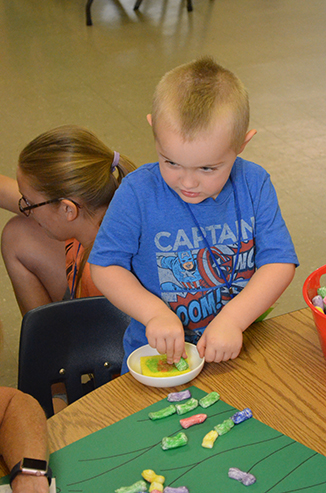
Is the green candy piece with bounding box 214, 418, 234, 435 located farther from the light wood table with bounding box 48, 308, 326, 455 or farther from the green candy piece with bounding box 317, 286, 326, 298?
the green candy piece with bounding box 317, 286, 326, 298

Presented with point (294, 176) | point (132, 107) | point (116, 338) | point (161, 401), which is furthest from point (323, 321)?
point (132, 107)

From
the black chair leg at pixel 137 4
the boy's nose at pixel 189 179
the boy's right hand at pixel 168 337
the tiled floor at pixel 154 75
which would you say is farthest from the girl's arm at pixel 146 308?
the black chair leg at pixel 137 4

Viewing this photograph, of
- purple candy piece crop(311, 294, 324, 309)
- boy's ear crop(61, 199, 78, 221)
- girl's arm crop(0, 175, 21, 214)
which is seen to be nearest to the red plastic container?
purple candy piece crop(311, 294, 324, 309)

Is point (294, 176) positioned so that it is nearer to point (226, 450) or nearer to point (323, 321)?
point (323, 321)

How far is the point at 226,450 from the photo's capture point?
2.74 ft

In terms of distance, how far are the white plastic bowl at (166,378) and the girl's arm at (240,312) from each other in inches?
1.1

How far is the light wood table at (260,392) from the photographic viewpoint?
89 centimetres

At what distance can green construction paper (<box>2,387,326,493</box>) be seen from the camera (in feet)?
2.58

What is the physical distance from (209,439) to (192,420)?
0.05 metres

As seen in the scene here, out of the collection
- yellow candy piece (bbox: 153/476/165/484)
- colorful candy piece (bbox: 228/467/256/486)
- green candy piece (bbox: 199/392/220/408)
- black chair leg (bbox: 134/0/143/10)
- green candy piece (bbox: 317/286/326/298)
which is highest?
green candy piece (bbox: 317/286/326/298)

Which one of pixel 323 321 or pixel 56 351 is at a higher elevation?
pixel 323 321

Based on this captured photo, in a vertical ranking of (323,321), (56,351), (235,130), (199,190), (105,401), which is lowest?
(56,351)

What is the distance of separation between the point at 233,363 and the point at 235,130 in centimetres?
41

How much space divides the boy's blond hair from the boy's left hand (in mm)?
324
